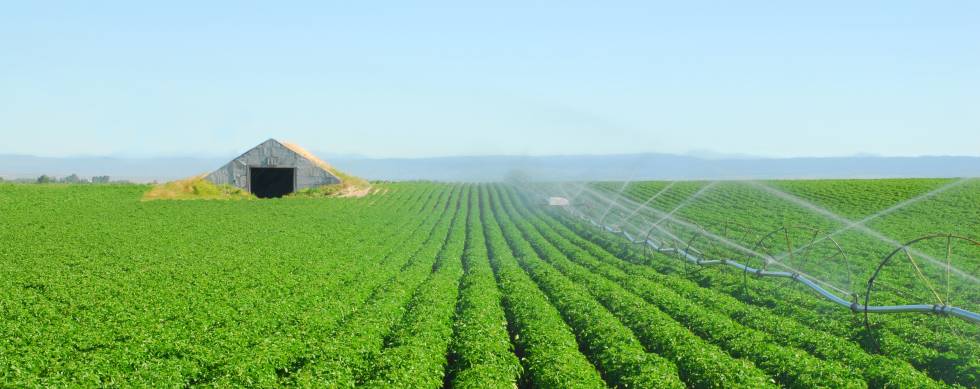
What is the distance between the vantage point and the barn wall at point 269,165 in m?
57.4

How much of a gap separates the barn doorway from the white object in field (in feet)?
79.6

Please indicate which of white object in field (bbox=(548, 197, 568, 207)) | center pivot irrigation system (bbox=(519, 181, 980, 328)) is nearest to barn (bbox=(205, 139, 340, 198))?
white object in field (bbox=(548, 197, 568, 207))

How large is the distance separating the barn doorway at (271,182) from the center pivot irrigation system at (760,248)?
24.4 m

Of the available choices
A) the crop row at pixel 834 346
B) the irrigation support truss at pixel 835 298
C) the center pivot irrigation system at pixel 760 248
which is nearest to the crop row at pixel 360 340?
the crop row at pixel 834 346

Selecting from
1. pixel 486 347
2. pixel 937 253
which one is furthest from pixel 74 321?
pixel 937 253

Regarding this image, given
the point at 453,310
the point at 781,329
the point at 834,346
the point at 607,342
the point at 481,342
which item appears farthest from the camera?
the point at 453,310

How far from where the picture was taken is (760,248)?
29391mm

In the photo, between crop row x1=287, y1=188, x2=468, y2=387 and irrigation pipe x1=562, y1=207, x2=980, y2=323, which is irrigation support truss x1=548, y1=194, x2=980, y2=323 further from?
crop row x1=287, y1=188, x2=468, y2=387

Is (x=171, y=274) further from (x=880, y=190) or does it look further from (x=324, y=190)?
(x=880, y=190)

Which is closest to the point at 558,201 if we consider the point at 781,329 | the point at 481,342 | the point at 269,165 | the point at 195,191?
the point at 269,165

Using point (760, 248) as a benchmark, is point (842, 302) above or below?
above

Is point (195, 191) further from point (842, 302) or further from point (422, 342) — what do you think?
point (842, 302)

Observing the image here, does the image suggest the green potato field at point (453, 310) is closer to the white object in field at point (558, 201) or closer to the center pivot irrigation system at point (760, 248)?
the center pivot irrigation system at point (760, 248)

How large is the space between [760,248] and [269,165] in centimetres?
4371
